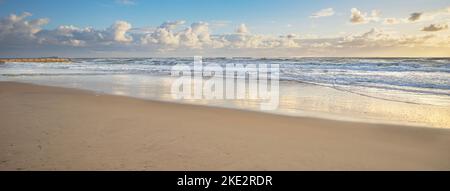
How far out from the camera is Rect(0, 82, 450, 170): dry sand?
12.0 feet

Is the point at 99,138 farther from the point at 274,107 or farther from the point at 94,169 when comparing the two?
the point at 274,107

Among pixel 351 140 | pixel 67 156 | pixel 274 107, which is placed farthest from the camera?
pixel 274 107

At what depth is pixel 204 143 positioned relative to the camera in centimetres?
449

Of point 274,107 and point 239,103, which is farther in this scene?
point 239,103

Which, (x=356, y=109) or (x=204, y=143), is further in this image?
(x=356, y=109)

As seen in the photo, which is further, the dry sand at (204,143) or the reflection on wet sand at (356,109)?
the reflection on wet sand at (356,109)

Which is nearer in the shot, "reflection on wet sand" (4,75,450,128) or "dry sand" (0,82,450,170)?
"dry sand" (0,82,450,170)

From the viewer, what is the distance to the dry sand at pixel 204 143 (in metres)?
3.66
